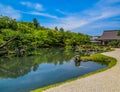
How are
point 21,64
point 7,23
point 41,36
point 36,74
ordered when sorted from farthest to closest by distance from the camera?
1. point 41,36
2. point 7,23
3. point 21,64
4. point 36,74

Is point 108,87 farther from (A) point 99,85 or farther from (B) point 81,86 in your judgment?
(B) point 81,86

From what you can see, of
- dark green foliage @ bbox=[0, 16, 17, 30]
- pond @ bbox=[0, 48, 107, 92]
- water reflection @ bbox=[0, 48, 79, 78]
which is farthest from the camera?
dark green foliage @ bbox=[0, 16, 17, 30]

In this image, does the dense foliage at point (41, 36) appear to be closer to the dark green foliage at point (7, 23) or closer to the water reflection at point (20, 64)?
the dark green foliage at point (7, 23)

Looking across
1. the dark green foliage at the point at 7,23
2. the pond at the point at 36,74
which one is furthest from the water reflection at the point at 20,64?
the dark green foliage at the point at 7,23

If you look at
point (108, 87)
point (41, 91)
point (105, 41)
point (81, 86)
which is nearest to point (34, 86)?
point (41, 91)

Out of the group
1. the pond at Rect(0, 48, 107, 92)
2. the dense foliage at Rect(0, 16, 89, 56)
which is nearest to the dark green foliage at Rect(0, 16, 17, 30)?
the dense foliage at Rect(0, 16, 89, 56)

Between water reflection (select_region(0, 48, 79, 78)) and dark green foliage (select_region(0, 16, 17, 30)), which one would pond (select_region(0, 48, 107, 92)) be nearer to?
water reflection (select_region(0, 48, 79, 78))

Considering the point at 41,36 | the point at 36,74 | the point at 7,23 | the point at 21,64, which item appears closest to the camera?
the point at 36,74

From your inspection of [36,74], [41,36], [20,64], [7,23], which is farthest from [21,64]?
[41,36]

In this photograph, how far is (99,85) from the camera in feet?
27.9

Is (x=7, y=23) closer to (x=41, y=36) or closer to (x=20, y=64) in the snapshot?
(x=41, y=36)

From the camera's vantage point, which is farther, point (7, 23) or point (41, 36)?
point (41, 36)

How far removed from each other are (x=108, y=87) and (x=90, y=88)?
0.78 m

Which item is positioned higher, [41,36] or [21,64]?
[41,36]
